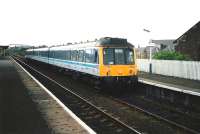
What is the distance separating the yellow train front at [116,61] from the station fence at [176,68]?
23.6ft

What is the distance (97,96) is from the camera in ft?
64.8

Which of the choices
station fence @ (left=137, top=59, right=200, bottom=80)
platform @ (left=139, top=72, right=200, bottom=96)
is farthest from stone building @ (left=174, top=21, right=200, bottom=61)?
platform @ (left=139, top=72, right=200, bottom=96)

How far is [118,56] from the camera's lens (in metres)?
19.6

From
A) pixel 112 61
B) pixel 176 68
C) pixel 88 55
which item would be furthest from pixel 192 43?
pixel 112 61

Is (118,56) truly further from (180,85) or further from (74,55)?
(74,55)

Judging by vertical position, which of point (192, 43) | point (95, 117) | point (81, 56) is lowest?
point (95, 117)

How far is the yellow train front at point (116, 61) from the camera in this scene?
19.1m

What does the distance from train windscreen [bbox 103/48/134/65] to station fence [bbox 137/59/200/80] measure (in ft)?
23.5

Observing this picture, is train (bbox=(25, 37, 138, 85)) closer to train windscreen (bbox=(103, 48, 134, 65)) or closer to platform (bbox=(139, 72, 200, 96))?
train windscreen (bbox=(103, 48, 134, 65))

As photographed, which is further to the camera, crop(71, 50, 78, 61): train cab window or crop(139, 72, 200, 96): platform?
crop(71, 50, 78, 61): train cab window

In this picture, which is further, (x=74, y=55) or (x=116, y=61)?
(x=74, y=55)

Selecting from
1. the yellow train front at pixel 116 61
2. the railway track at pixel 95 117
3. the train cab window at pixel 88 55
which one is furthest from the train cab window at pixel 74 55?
the yellow train front at pixel 116 61

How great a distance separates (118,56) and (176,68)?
988 cm

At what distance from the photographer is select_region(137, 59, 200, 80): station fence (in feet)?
83.2
